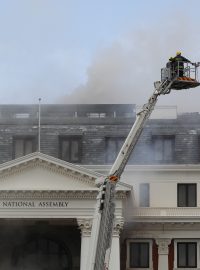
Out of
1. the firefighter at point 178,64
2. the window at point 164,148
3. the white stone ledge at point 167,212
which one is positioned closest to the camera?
the firefighter at point 178,64

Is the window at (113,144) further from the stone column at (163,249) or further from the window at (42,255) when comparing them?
the window at (42,255)

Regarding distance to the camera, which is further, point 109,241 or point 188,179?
point 188,179

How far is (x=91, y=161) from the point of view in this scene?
58.2m

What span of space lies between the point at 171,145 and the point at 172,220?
18.4ft

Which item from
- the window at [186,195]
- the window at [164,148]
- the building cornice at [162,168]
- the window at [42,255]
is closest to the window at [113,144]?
the building cornice at [162,168]

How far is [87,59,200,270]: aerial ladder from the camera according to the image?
2373 centimetres

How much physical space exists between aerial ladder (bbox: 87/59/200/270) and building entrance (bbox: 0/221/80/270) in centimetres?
3248

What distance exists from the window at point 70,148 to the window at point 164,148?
550cm

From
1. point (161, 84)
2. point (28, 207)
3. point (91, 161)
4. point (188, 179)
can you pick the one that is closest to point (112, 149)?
point (91, 161)

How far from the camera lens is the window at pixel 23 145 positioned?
5897 cm

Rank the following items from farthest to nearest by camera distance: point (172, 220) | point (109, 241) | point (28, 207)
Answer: point (172, 220)
point (28, 207)
point (109, 241)

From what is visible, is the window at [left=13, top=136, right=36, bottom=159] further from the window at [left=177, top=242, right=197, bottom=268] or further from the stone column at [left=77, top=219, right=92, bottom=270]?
the window at [left=177, top=242, right=197, bottom=268]

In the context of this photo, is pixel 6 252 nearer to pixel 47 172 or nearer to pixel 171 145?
pixel 47 172

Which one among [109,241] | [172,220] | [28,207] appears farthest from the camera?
[172,220]
